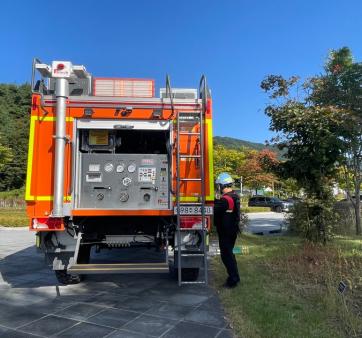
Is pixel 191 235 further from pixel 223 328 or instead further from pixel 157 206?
pixel 223 328

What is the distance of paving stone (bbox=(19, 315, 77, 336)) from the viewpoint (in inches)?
184

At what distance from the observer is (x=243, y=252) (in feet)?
33.3

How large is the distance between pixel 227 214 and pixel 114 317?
2443mm

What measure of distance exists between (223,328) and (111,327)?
4.21 feet

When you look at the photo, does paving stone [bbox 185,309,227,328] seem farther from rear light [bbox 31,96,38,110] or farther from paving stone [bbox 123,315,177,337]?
rear light [bbox 31,96,38,110]

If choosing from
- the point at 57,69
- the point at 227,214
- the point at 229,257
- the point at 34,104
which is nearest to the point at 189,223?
the point at 227,214

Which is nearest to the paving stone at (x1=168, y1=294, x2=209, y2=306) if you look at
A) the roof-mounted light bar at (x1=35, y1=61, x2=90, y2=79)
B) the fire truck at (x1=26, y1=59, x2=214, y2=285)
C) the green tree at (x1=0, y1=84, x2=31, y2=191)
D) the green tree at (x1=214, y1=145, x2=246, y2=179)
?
the fire truck at (x1=26, y1=59, x2=214, y2=285)

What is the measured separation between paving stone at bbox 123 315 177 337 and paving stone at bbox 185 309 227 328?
0.28 m

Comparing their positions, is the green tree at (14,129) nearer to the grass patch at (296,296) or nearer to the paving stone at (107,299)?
the grass patch at (296,296)

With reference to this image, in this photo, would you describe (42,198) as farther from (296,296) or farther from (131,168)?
(296,296)

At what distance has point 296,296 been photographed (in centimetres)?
595

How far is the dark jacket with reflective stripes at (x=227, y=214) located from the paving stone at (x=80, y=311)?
226 centimetres

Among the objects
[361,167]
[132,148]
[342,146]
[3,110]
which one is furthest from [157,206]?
[3,110]

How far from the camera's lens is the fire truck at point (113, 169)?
20.3 feet
